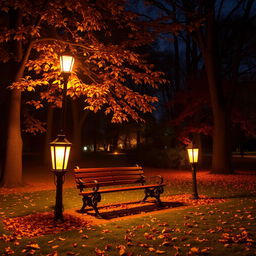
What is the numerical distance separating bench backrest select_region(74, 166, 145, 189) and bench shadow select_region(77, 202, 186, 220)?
64cm

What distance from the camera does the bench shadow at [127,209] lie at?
797 centimetres

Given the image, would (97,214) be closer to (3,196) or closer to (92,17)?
(3,196)

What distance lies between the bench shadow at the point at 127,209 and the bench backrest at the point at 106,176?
2.09 feet

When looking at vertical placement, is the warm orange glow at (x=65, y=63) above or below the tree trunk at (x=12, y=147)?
above

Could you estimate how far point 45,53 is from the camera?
1110cm

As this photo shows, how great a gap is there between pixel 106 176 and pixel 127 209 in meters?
1.07

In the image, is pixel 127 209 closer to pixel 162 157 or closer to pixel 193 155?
pixel 193 155

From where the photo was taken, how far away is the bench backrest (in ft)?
27.3

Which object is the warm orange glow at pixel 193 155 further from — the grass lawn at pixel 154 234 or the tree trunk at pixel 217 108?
the tree trunk at pixel 217 108

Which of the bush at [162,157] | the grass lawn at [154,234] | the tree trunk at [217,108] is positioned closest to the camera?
the grass lawn at [154,234]

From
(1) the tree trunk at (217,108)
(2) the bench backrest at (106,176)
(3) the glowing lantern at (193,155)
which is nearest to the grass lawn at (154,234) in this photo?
(2) the bench backrest at (106,176)

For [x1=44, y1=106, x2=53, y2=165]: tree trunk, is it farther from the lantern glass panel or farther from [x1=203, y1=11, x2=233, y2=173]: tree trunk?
the lantern glass panel

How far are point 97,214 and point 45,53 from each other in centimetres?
601

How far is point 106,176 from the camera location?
29.8ft
